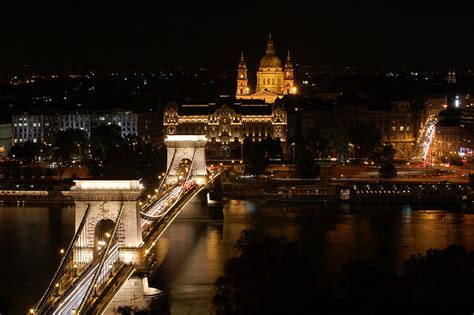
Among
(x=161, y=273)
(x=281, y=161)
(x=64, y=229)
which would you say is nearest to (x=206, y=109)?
(x=281, y=161)

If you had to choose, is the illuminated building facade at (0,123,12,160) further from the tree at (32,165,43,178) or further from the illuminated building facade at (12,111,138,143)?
the tree at (32,165,43,178)

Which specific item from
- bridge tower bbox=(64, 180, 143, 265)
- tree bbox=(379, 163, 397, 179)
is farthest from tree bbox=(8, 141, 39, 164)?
bridge tower bbox=(64, 180, 143, 265)

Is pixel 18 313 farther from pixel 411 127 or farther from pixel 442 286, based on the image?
pixel 411 127

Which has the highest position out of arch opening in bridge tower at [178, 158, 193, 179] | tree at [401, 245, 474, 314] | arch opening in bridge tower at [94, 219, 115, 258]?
arch opening in bridge tower at [178, 158, 193, 179]

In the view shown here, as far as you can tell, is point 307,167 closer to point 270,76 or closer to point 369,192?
point 369,192

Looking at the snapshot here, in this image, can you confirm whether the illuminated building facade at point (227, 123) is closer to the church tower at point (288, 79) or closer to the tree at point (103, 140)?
the tree at point (103, 140)
